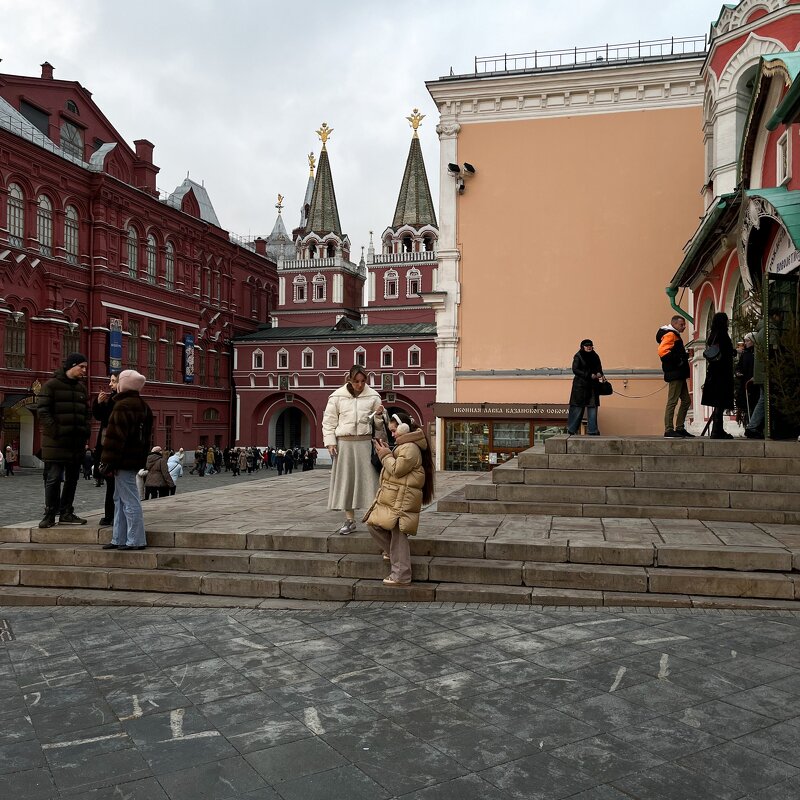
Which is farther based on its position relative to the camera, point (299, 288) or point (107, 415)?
point (299, 288)

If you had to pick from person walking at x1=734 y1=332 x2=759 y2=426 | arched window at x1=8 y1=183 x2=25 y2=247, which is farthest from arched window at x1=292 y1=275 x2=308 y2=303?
person walking at x1=734 y1=332 x2=759 y2=426

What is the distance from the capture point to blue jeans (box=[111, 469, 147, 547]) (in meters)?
7.52

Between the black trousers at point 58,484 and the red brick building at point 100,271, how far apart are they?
28985 mm

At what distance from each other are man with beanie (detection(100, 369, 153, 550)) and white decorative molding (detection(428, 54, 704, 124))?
18.0 m

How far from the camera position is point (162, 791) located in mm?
3416

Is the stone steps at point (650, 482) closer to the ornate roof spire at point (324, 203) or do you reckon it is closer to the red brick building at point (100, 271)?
the red brick building at point (100, 271)

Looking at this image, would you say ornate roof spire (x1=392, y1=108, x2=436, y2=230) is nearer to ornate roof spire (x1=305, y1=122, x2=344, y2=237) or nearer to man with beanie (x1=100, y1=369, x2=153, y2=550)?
ornate roof spire (x1=305, y1=122, x2=344, y2=237)

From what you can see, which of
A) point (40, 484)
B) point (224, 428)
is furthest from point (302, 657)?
point (224, 428)

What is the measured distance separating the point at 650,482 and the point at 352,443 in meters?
4.17

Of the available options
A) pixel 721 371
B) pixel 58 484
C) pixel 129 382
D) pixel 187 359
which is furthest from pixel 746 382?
pixel 187 359

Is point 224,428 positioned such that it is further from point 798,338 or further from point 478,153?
point 798,338

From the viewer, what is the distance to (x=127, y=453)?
7.42 metres

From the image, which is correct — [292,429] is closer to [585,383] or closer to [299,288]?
[299,288]

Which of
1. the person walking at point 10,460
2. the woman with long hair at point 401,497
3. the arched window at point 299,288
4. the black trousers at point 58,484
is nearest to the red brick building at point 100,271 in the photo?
the person walking at point 10,460
